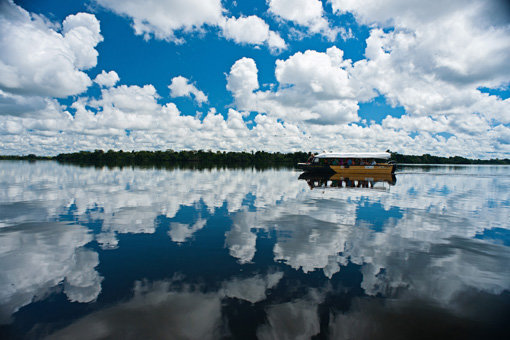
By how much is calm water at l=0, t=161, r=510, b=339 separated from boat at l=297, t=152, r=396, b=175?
46634 millimetres

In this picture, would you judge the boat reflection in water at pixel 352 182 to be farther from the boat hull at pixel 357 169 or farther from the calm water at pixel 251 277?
the calm water at pixel 251 277

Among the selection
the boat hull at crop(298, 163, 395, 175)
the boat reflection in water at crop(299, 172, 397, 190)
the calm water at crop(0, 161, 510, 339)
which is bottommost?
the calm water at crop(0, 161, 510, 339)

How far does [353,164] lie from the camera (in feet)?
220

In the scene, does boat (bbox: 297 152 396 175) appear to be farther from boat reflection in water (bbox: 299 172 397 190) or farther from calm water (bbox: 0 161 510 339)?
calm water (bbox: 0 161 510 339)

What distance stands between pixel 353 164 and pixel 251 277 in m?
63.2

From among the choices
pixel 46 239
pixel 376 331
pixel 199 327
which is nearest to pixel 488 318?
pixel 376 331

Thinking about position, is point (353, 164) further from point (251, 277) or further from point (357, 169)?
point (251, 277)

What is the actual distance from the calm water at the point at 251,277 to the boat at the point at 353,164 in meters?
46.6

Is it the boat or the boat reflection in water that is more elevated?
the boat

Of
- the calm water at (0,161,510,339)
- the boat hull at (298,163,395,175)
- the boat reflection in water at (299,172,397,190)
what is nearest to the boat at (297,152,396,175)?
the boat hull at (298,163,395,175)

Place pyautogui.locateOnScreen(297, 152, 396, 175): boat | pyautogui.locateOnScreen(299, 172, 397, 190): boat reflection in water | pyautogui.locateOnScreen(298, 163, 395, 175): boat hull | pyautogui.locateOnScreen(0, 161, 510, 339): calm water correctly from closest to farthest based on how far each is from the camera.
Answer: pyautogui.locateOnScreen(0, 161, 510, 339): calm water, pyautogui.locateOnScreen(299, 172, 397, 190): boat reflection in water, pyautogui.locateOnScreen(297, 152, 396, 175): boat, pyautogui.locateOnScreen(298, 163, 395, 175): boat hull

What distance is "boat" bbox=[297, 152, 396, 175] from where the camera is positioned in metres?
64.5

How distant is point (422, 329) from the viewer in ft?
23.3

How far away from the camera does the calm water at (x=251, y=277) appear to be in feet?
23.5
